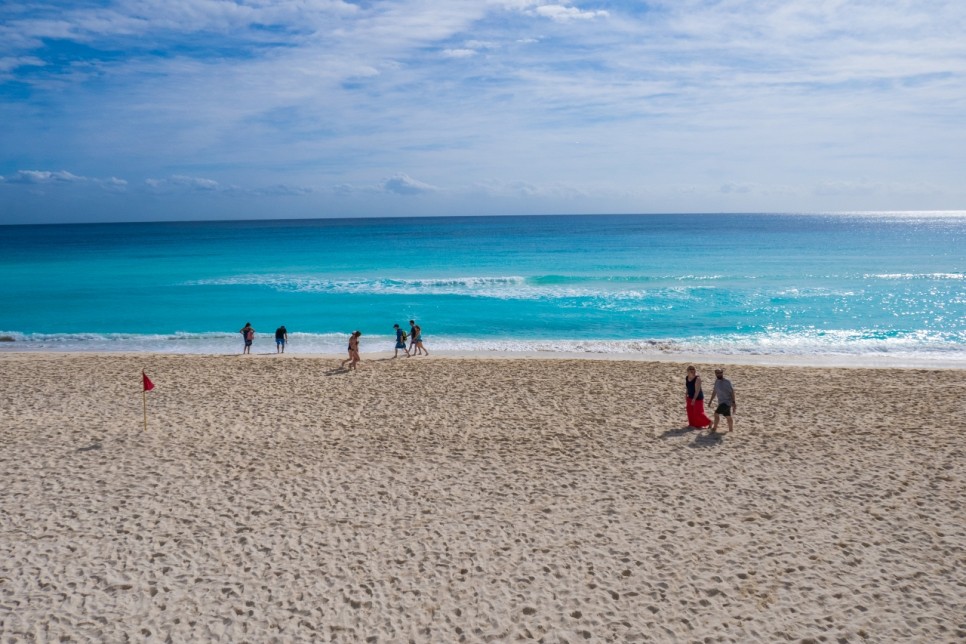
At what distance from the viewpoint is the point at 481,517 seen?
8664 millimetres

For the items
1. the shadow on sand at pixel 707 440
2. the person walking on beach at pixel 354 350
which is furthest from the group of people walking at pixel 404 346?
the shadow on sand at pixel 707 440

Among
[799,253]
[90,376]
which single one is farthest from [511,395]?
[799,253]

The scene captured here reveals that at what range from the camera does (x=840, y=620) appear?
6.50 meters

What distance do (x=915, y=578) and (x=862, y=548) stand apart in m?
0.65

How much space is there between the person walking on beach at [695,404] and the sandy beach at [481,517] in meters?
0.29

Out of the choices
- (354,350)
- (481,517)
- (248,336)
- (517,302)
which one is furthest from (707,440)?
(517,302)

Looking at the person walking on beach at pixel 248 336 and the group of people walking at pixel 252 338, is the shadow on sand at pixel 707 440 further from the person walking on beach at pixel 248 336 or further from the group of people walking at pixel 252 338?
the person walking on beach at pixel 248 336

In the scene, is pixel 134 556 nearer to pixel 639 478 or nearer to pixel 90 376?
pixel 639 478

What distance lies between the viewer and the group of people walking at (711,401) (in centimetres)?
1155

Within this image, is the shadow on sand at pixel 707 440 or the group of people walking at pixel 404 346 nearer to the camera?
the shadow on sand at pixel 707 440

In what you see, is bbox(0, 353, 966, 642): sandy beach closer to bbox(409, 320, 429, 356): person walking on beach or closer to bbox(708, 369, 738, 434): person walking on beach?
bbox(708, 369, 738, 434): person walking on beach

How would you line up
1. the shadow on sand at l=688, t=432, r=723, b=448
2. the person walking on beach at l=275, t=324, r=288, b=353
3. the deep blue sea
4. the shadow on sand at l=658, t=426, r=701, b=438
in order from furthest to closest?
1. the deep blue sea
2. the person walking on beach at l=275, t=324, r=288, b=353
3. the shadow on sand at l=658, t=426, r=701, b=438
4. the shadow on sand at l=688, t=432, r=723, b=448

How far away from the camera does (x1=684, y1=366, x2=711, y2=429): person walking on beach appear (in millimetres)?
11898

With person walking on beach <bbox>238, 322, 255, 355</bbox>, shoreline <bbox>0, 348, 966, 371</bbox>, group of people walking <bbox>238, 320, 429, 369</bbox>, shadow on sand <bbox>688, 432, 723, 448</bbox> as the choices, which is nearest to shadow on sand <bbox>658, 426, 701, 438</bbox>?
shadow on sand <bbox>688, 432, 723, 448</bbox>
